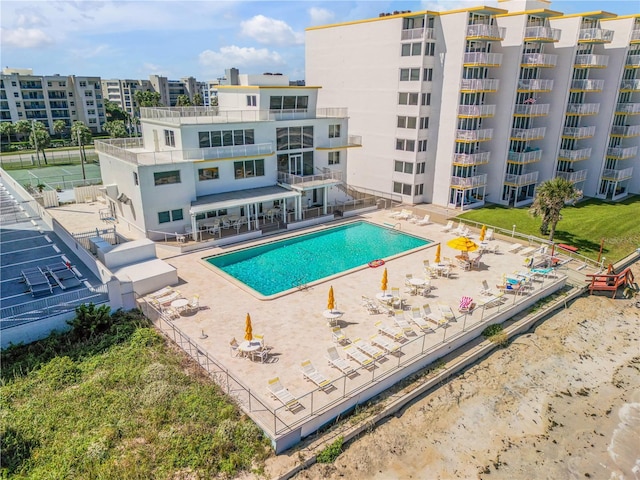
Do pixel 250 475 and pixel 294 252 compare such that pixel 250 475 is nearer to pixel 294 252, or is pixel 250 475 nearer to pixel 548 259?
pixel 294 252

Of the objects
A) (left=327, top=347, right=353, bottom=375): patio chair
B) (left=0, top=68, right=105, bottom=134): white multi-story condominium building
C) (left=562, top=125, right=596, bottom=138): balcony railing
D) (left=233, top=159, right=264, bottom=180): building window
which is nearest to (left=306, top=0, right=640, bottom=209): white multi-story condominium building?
(left=562, top=125, right=596, bottom=138): balcony railing

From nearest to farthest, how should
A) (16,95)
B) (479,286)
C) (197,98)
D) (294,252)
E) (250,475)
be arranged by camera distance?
(250,475) → (479,286) → (294,252) → (16,95) → (197,98)

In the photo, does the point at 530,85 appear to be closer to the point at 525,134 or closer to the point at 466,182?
the point at 525,134

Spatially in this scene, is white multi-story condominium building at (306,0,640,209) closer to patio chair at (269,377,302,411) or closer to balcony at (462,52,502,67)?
balcony at (462,52,502,67)

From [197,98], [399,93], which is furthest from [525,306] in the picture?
[197,98]

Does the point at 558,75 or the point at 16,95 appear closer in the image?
the point at 558,75

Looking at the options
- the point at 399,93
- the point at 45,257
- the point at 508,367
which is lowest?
the point at 508,367

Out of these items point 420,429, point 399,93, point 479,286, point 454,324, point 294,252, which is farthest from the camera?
point 399,93
